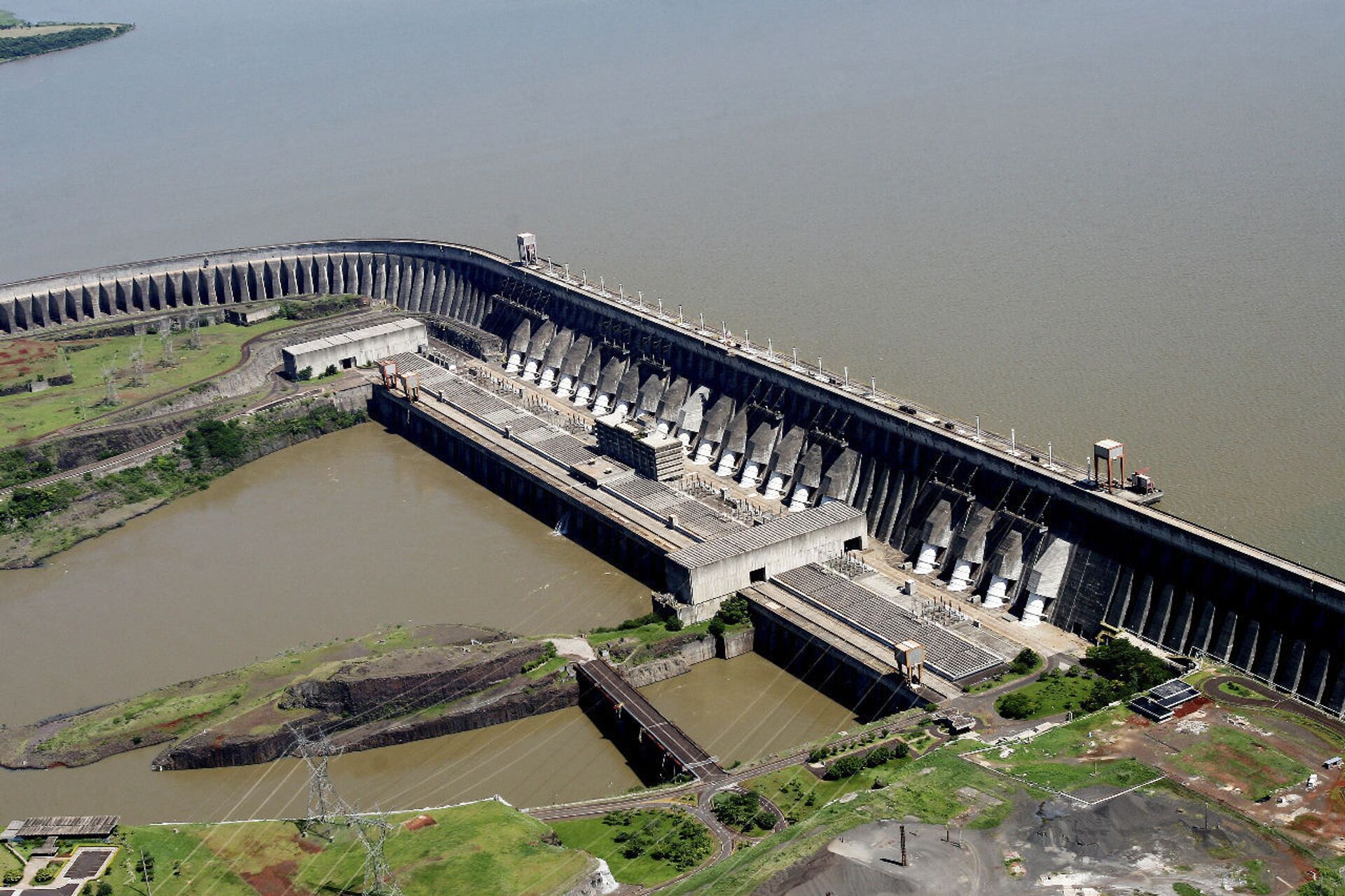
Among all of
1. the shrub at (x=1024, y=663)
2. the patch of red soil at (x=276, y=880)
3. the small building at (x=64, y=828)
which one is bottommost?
the small building at (x=64, y=828)

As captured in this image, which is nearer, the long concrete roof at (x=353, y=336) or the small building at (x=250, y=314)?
the long concrete roof at (x=353, y=336)

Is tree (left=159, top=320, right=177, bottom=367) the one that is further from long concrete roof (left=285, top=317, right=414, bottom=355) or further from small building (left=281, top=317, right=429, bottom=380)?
small building (left=281, top=317, right=429, bottom=380)

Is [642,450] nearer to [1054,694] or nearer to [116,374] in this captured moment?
[1054,694]

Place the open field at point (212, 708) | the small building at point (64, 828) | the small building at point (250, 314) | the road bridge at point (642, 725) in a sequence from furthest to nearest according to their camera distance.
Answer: the small building at point (250, 314), the open field at point (212, 708), the road bridge at point (642, 725), the small building at point (64, 828)

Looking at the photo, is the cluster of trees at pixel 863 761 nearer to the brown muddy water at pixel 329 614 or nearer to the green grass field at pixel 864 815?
the green grass field at pixel 864 815

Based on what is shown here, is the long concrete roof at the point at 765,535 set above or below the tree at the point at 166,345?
above

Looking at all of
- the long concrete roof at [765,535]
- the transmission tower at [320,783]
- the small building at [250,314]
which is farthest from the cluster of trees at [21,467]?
the long concrete roof at [765,535]

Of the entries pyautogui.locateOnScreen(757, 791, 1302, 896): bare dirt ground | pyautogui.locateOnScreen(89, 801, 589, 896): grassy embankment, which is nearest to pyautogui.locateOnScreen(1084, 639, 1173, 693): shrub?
pyautogui.locateOnScreen(757, 791, 1302, 896): bare dirt ground

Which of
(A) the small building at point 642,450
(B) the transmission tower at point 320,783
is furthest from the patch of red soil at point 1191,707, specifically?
(A) the small building at point 642,450

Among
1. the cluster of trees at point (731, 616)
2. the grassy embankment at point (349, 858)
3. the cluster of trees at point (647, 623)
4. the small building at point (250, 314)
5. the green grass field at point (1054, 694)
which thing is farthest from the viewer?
the small building at point (250, 314)
